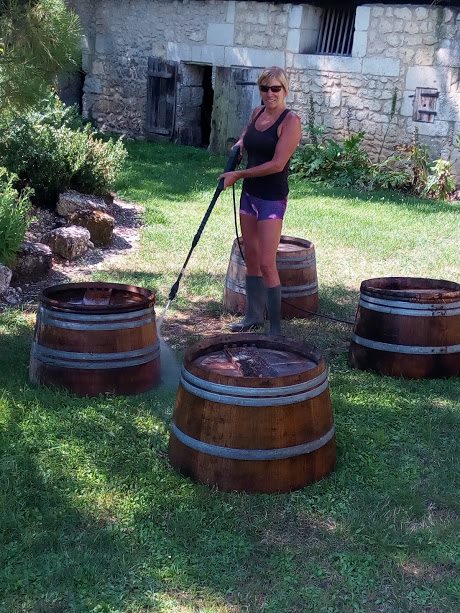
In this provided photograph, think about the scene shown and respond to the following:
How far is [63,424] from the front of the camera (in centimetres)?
416

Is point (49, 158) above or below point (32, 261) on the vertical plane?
above

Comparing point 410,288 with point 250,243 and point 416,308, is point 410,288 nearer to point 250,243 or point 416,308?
point 416,308

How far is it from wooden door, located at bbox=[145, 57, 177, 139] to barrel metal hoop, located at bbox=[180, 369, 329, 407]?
1269 cm

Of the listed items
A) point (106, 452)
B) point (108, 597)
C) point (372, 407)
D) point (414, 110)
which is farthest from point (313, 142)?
point (108, 597)

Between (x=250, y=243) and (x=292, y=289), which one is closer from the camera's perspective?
(x=250, y=243)

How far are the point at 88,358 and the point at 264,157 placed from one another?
181cm

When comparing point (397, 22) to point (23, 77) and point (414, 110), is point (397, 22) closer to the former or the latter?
point (414, 110)

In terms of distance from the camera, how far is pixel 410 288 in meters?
5.37

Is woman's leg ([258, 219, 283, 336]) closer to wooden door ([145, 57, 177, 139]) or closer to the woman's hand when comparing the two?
the woman's hand

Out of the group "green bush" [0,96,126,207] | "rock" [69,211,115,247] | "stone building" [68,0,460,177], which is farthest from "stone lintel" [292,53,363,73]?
"rock" [69,211,115,247]

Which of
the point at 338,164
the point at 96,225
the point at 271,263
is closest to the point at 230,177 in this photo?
the point at 271,263

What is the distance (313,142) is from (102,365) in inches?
377

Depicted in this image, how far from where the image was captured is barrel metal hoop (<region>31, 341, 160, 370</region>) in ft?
14.4

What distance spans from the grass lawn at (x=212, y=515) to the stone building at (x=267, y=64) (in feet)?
26.4
